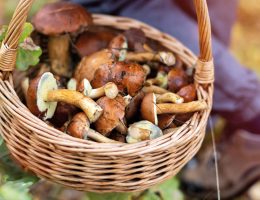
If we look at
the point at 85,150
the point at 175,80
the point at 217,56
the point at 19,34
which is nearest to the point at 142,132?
the point at 85,150

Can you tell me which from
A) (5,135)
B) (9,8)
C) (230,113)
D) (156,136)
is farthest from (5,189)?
(9,8)

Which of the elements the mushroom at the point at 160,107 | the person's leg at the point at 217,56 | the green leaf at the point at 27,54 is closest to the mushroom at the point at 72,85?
the green leaf at the point at 27,54

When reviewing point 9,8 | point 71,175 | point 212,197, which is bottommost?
point 212,197

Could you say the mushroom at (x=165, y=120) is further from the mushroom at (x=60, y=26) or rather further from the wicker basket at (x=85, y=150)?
the mushroom at (x=60, y=26)

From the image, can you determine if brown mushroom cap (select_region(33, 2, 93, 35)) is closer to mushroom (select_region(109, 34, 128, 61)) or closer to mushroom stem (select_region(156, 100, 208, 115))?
mushroom (select_region(109, 34, 128, 61))

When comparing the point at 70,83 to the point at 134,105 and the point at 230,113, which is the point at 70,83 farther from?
the point at 230,113

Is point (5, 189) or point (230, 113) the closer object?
point (5, 189)
